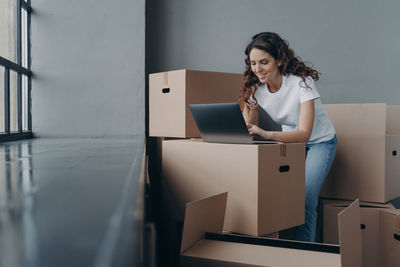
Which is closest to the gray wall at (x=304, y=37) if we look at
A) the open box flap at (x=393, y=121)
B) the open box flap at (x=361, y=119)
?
the open box flap at (x=393, y=121)

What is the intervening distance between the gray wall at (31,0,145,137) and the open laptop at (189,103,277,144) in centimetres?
136

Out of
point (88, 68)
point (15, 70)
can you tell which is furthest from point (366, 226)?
point (15, 70)

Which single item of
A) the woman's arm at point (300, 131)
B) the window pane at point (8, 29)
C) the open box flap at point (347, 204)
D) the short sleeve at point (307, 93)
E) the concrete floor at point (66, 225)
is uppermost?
the window pane at point (8, 29)

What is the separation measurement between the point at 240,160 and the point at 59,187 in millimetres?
820

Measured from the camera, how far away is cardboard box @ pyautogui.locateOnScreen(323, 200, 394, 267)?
65.2 inches

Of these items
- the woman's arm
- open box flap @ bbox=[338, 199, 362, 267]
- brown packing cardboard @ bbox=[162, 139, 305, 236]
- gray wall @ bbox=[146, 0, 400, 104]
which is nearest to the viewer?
open box flap @ bbox=[338, 199, 362, 267]

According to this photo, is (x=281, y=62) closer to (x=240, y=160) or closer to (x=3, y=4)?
(x=240, y=160)

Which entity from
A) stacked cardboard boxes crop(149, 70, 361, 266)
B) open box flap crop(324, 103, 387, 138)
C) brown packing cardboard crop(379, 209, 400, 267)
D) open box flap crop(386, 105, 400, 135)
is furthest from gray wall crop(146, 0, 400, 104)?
stacked cardboard boxes crop(149, 70, 361, 266)

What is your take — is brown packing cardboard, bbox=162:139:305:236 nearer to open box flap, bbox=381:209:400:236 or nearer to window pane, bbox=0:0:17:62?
open box flap, bbox=381:209:400:236

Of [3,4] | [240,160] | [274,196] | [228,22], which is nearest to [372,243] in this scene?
[274,196]

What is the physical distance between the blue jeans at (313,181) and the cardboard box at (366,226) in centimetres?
25

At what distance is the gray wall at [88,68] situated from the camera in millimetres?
Result: 2637

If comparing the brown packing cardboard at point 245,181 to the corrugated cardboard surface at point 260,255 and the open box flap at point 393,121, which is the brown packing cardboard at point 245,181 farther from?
the open box flap at point 393,121

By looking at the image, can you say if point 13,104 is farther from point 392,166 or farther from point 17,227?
point 17,227
